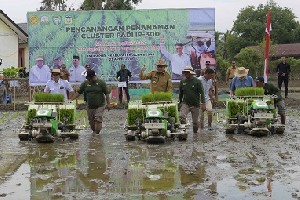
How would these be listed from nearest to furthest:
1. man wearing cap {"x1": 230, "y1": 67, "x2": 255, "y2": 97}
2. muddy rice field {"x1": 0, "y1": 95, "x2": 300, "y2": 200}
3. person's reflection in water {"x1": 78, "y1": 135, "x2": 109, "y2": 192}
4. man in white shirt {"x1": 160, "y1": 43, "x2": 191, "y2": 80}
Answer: muddy rice field {"x1": 0, "y1": 95, "x2": 300, "y2": 200}, person's reflection in water {"x1": 78, "y1": 135, "x2": 109, "y2": 192}, man wearing cap {"x1": 230, "y1": 67, "x2": 255, "y2": 97}, man in white shirt {"x1": 160, "y1": 43, "x2": 191, "y2": 80}

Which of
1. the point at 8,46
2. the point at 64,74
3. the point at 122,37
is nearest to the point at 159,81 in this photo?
the point at 64,74

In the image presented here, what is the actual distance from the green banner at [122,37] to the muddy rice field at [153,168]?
1271 centimetres

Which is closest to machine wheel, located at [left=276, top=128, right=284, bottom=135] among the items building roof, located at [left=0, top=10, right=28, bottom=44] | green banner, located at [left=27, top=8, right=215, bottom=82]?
green banner, located at [left=27, top=8, right=215, bottom=82]

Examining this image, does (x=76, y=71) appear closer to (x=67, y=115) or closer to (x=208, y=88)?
(x=208, y=88)

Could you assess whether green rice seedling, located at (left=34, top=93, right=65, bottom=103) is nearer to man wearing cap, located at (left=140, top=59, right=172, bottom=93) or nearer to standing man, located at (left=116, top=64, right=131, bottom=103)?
man wearing cap, located at (left=140, top=59, right=172, bottom=93)

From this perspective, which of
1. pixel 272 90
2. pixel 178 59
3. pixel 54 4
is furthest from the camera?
pixel 54 4

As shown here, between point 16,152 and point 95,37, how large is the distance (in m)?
15.8

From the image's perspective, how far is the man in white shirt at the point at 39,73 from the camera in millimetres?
26609

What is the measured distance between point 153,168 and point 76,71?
17.4 m

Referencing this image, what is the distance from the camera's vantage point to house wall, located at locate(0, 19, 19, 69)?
40.1m

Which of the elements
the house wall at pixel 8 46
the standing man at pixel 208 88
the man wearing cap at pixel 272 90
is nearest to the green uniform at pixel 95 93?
the standing man at pixel 208 88

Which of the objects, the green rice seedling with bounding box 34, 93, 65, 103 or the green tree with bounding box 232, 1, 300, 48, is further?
the green tree with bounding box 232, 1, 300, 48

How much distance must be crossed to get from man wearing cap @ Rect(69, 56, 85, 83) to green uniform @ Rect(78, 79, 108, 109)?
1160cm

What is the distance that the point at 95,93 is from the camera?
1486 centimetres
